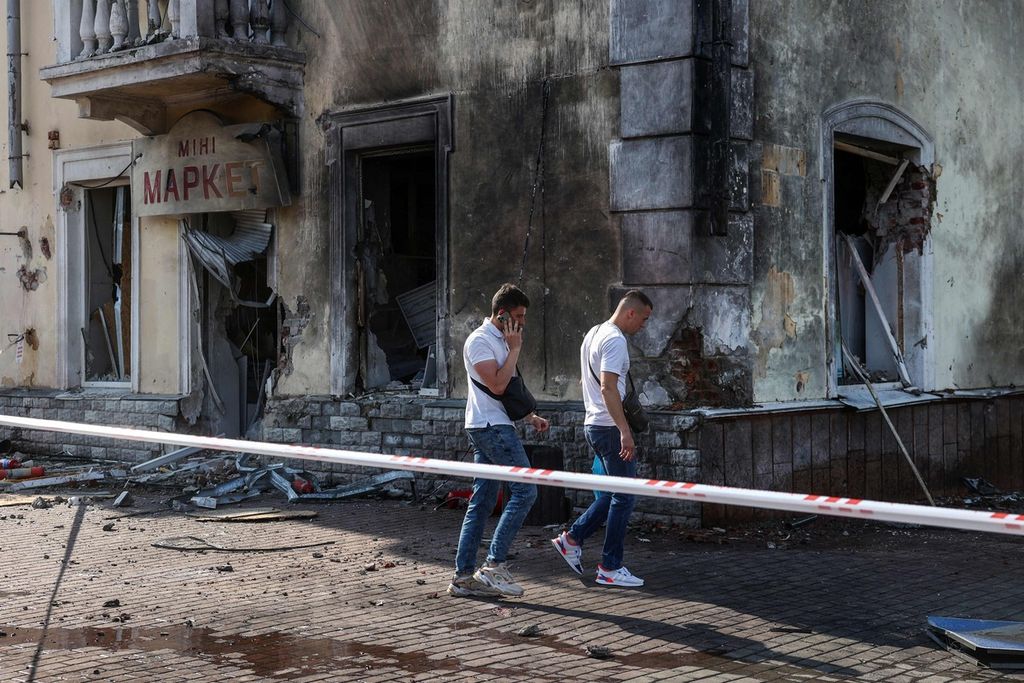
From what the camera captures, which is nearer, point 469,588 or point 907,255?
point 469,588

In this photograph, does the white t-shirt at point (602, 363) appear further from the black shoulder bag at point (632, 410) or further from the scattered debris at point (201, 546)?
the scattered debris at point (201, 546)

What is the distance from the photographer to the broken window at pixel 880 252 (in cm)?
1207

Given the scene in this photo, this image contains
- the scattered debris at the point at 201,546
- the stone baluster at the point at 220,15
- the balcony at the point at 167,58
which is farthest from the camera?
the stone baluster at the point at 220,15

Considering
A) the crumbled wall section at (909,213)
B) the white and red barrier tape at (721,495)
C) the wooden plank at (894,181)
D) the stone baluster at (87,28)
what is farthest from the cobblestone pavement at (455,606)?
the stone baluster at (87,28)

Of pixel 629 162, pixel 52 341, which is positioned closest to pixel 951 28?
pixel 629 162

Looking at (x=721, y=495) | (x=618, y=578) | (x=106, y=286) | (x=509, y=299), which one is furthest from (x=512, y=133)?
(x=106, y=286)

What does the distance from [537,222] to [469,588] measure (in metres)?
4.04

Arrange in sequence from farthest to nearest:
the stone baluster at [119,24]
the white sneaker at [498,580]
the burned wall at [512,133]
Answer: the stone baluster at [119,24], the burned wall at [512,133], the white sneaker at [498,580]

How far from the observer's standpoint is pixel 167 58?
1209 centimetres

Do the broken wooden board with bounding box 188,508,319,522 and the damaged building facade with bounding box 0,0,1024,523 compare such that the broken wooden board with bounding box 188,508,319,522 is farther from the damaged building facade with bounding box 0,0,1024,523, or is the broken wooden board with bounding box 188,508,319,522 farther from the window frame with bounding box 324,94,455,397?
the window frame with bounding box 324,94,455,397

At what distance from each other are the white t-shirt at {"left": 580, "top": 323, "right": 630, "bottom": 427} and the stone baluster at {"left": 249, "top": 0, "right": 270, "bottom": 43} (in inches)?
228

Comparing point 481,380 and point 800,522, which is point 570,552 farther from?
point 800,522

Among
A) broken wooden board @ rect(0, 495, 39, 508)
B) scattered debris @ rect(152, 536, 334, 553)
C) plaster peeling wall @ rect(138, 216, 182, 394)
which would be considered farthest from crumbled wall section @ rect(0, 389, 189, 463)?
scattered debris @ rect(152, 536, 334, 553)

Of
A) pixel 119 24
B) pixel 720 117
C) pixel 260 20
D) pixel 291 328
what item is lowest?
pixel 291 328
